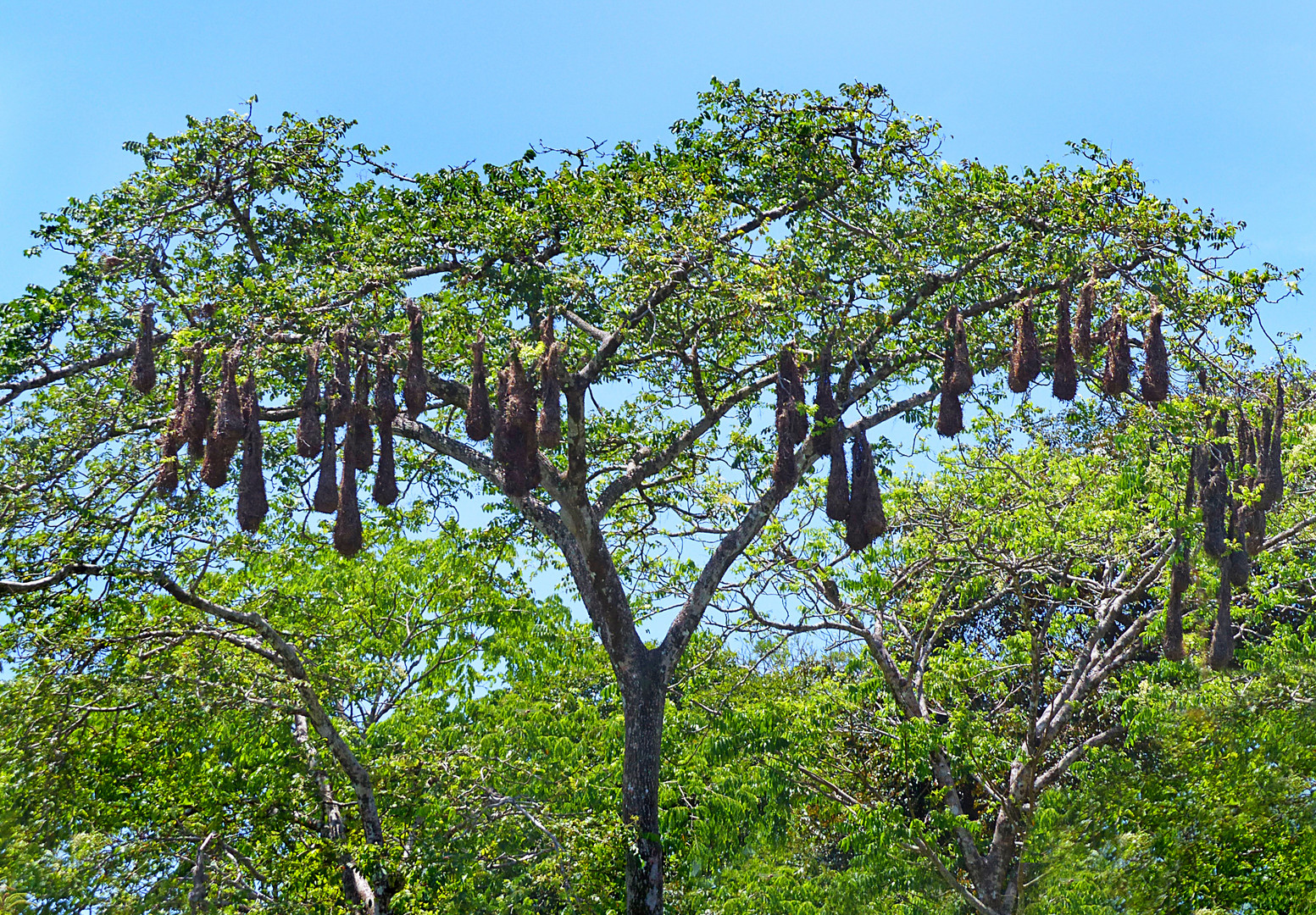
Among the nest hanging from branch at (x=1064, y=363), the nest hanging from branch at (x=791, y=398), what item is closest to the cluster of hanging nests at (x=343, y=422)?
the nest hanging from branch at (x=791, y=398)

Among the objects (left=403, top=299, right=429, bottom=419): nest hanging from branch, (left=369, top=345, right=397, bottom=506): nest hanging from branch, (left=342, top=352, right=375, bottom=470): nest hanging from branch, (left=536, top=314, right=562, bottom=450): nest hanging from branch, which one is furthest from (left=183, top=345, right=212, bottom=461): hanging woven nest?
(left=536, top=314, right=562, bottom=450): nest hanging from branch

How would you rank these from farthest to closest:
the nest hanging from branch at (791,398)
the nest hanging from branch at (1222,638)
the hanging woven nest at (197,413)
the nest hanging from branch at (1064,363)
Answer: the nest hanging from branch at (1222,638), the nest hanging from branch at (791,398), the nest hanging from branch at (1064,363), the hanging woven nest at (197,413)

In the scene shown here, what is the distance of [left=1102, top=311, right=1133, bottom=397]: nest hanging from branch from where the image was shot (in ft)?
37.4

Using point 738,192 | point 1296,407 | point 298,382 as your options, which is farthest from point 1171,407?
point 298,382

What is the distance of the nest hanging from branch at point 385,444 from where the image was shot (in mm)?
11328

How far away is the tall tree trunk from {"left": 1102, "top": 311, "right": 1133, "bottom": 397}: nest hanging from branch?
20.7ft

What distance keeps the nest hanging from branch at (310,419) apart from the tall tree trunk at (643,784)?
573 cm

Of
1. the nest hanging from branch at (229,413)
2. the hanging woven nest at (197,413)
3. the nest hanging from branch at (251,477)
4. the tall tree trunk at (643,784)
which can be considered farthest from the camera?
the tall tree trunk at (643,784)

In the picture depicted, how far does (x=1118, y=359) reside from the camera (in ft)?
37.6

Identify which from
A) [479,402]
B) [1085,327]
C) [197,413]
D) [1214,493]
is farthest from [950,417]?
[197,413]

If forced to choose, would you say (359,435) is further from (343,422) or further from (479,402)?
(479,402)

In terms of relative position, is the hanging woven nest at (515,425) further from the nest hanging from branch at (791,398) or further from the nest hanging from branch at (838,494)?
the nest hanging from branch at (838,494)

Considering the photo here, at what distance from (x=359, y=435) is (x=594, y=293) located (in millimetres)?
5728

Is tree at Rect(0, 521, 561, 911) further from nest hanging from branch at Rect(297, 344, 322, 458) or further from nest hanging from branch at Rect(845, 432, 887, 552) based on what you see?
nest hanging from branch at Rect(845, 432, 887, 552)
